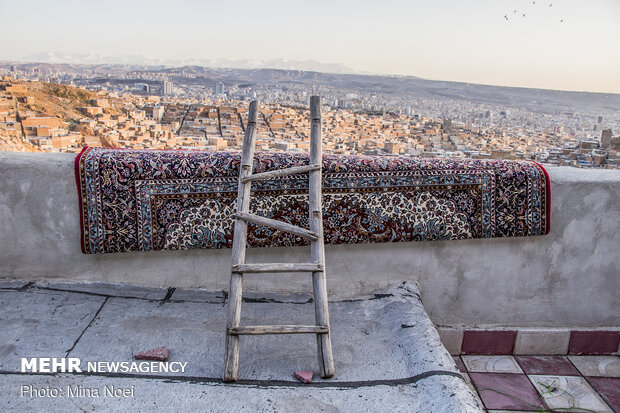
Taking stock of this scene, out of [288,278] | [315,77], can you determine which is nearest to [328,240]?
[288,278]

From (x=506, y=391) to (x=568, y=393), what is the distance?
252mm

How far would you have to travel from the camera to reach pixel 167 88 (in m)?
6.08

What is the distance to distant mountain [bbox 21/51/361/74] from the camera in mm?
5973

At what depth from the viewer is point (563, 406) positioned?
1.92 m

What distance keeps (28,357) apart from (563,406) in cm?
196

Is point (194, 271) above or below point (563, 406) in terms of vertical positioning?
above

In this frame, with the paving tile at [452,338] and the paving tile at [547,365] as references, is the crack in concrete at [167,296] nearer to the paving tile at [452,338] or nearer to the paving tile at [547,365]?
the paving tile at [452,338]

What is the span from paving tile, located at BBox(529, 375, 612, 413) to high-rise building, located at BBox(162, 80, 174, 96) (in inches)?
203

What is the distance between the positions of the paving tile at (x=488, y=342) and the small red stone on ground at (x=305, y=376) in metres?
1.01

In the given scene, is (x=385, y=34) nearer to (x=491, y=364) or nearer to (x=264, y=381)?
(x=491, y=364)

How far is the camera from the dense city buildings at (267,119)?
153 inches

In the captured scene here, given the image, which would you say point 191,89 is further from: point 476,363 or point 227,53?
point 476,363

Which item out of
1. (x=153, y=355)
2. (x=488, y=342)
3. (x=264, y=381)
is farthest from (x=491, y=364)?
(x=153, y=355)

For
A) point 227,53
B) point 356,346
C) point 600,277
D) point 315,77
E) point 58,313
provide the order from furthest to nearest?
1. point 227,53
2. point 315,77
3. point 600,277
4. point 58,313
5. point 356,346
